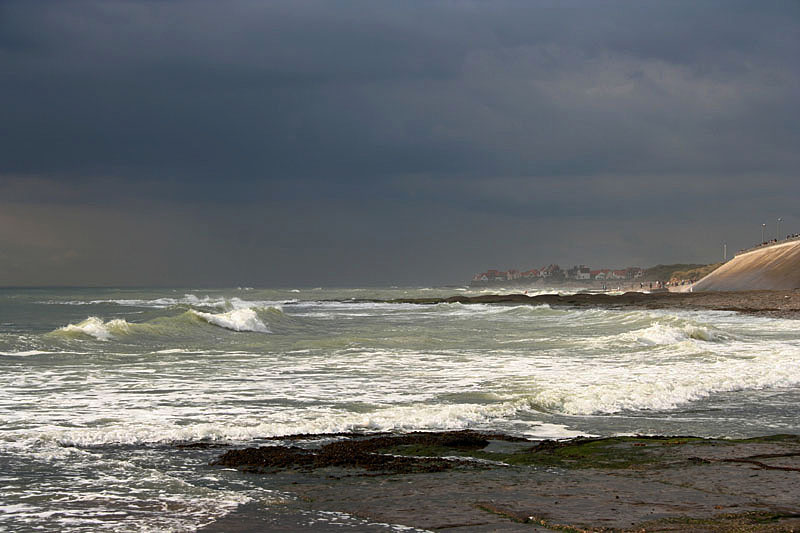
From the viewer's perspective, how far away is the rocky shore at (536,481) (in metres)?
6.32

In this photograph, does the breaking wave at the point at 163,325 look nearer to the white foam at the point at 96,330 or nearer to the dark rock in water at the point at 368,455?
the white foam at the point at 96,330

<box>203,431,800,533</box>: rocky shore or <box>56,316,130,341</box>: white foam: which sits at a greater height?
<box>56,316,130,341</box>: white foam

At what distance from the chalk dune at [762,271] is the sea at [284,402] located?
70.5 m

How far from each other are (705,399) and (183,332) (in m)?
25.7

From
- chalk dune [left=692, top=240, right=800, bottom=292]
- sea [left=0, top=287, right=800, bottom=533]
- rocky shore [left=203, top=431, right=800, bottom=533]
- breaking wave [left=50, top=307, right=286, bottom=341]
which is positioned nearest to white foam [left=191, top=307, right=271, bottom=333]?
breaking wave [left=50, top=307, right=286, bottom=341]

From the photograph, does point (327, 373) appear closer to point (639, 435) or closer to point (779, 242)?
point (639, 435)

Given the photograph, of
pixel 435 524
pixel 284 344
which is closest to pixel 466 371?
pixel 284 344

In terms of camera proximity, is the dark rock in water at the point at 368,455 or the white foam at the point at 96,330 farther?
the white foam at the point at 96,330

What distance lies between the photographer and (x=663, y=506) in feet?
21.9

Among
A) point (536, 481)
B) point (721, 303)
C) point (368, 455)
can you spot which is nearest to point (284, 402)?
point (368, 455)

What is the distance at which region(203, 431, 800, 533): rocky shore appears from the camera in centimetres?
632

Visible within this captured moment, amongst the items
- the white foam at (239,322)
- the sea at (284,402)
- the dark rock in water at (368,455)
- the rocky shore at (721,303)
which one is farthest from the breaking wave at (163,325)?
the rocky shore at (721,303)

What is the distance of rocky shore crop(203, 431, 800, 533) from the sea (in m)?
0.47

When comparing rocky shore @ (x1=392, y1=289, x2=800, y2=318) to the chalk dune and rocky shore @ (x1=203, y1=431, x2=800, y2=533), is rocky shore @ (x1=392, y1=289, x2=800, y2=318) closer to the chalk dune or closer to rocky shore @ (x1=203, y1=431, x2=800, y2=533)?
the chalk dune
